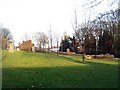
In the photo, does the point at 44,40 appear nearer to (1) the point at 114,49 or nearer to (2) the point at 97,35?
(2) the point at 97,35

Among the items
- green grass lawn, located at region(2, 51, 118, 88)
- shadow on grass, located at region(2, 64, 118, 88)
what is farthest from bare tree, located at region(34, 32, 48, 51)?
shadow on grass, located at region(2, 64, 118, 88)

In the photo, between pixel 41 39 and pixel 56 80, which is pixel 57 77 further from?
pixel 41 39

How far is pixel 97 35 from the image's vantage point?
3199 inches

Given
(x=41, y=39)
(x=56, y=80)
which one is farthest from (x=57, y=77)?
(x=41, y=39)

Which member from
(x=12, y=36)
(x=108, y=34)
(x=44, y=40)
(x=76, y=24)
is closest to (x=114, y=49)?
(x=108, y=34)

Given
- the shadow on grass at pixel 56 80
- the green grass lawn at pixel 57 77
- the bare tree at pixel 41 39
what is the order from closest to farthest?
the shadow on grass at pixel 56 80 → the green grass lawn at pixel 57 77 → the bare tree at pixel 41 39

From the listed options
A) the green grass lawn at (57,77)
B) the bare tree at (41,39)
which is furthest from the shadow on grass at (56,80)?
the bare tree at (41,39)

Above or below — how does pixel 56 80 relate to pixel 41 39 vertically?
below

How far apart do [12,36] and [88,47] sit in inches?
1758

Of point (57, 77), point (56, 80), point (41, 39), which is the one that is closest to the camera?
point (56, 80)

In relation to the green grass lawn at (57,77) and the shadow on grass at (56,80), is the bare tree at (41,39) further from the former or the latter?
the shadow on grass at (56,80)

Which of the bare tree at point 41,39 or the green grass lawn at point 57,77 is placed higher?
the bare tree at point 41,39

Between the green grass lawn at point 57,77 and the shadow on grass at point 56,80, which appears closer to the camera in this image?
the shadow on grass at point 56,80

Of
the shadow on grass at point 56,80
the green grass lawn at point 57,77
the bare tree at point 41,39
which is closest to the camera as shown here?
the shadow on grass at point 56,80
